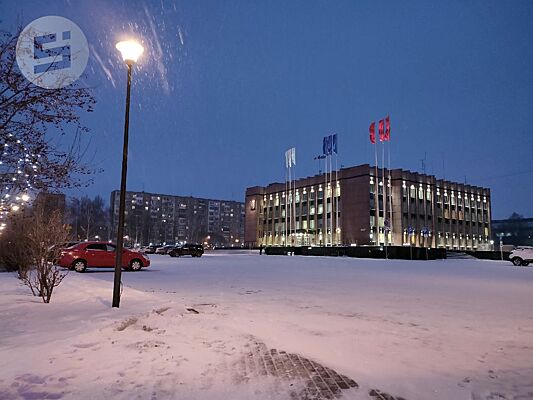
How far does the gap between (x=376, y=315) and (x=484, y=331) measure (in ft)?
7.12

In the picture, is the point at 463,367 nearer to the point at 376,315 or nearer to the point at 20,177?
the point at 376,315

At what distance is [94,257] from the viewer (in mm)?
20641

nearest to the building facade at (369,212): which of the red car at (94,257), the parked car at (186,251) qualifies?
the parked car at (186,251)

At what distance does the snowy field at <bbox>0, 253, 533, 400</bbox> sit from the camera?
169 inches

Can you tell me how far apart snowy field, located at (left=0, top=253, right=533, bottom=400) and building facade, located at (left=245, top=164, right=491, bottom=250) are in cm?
6382

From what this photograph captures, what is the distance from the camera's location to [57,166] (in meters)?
7.52

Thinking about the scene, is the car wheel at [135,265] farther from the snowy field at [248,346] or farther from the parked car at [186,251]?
the parked car at [186,251]

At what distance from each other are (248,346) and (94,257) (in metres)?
17.3

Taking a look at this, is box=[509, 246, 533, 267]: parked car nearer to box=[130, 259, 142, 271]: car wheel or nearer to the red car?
the red car

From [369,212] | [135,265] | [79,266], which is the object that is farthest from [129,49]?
[369,212]

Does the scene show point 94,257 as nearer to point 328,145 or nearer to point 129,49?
point 129,49

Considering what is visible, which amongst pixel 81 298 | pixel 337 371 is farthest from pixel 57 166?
pixel 337 371

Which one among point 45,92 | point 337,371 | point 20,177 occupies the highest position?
point 45,92

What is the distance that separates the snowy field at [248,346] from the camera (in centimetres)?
428
